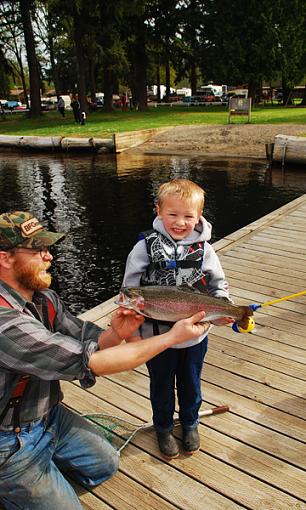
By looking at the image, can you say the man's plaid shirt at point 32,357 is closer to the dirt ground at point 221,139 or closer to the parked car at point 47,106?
the dirt ground at point 221,139

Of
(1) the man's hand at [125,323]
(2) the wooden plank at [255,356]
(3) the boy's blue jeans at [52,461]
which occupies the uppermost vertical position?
(1) the man's hand at [125,323]

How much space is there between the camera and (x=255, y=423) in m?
3.66

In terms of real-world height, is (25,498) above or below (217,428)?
above

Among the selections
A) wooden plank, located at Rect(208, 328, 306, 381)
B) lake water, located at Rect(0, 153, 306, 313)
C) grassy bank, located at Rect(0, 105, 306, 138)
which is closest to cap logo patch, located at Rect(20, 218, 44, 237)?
wooden plank, located at Rect(208, 328, 306, 381)

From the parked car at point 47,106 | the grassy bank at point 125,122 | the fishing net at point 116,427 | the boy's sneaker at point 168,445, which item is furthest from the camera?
the parked car at point 47,106

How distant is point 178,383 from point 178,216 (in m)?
1.35

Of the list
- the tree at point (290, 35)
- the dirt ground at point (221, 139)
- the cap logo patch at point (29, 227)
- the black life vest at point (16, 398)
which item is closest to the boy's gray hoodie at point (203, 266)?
the cap logo patch at point (29, 227)

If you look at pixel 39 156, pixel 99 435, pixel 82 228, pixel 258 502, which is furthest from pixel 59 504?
pixel 39 156

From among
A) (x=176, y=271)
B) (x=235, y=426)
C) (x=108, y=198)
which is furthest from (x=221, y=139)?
(x=176, y=271)

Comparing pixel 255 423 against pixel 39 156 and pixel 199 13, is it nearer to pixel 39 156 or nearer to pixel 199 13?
pixel 39 156

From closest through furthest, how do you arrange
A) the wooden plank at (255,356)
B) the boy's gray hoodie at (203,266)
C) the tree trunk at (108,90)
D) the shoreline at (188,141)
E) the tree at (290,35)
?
1. the boy's gray hoodie at (203,266)
2. the wooden plank at (255,356)
3. the shoreline at (188,141)
4. the tree at (290,35)
5. the tree trunk at (108,90)

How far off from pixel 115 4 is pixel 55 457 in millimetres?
38410

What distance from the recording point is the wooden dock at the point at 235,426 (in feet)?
9.93

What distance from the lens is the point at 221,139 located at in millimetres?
25641
